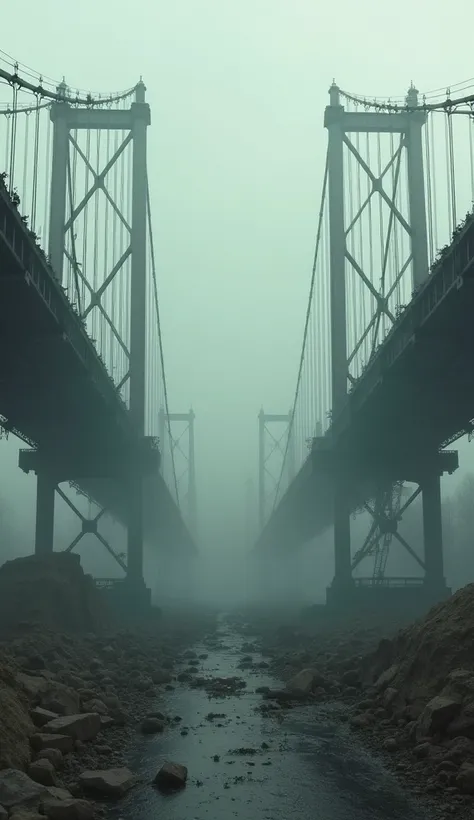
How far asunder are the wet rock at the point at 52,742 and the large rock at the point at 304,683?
588 cm

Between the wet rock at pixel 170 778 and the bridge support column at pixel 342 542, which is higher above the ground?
the bridge support column at pixel 342 542

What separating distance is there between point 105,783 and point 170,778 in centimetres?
72

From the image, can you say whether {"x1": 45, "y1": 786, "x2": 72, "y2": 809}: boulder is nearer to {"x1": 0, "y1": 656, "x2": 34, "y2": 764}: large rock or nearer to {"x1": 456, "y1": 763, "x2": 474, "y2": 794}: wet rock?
{"x1": 0, "y1": 656, "x2": 34, "y2": 764}: large rock

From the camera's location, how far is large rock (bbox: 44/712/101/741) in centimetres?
1093

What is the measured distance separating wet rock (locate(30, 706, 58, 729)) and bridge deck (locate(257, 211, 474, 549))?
45.7 feet

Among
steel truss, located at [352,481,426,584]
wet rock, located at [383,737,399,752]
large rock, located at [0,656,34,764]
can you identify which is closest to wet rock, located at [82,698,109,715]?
large rock, located at [0,656,34,764]

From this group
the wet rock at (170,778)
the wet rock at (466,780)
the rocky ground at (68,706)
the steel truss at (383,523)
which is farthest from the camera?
the steel truss at (383,523)

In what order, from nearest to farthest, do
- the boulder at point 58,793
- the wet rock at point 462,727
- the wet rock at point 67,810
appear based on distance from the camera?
the wet rock at point 67,810, the boulder at point 58,793, the wet rock at point 462,727

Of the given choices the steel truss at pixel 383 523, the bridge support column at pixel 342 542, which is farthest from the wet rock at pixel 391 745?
the steel truss at pixel 383 523

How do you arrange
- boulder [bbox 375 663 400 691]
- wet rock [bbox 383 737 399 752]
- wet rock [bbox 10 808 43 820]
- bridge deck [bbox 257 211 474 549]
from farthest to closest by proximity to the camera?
bridge deck [bbox 257 211 474 549] < boulder [bbox 375 663 400 691] < wet rock [bbox 383 737 399 752] < wet rock [bbox 10 808 43 820]

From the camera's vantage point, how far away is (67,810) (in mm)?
8320

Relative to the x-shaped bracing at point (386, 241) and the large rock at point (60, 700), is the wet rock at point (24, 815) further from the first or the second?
the x-shaped bracing at point (386, 241)

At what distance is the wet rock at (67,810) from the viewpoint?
8.24 m

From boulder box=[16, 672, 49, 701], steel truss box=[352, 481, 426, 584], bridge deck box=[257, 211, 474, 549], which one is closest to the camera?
boulder box=[16, 672, 49, 701]
